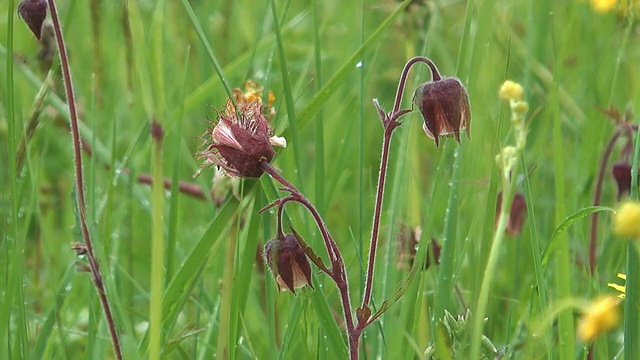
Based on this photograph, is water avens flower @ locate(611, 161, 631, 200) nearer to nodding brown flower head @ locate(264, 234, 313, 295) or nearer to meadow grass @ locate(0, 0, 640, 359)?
meadow grass @ locate(0, 0, 640, 359)

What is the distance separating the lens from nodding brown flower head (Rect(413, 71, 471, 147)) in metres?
1.29

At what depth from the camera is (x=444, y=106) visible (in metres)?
1.29

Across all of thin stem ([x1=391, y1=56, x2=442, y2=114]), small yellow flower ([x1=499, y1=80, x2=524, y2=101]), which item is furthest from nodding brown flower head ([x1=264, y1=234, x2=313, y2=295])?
small yellow flower ([x1=499, y1=80, x2=524, y2=101])

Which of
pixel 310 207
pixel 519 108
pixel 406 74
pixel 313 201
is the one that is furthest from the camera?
pixel 313 201

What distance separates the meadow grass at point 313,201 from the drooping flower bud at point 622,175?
66 mm

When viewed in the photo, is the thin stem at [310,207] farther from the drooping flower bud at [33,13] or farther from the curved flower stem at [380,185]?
the drooping flower bud at [33,13]

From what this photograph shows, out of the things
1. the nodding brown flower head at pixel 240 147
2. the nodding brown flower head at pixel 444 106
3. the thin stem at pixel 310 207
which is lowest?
the thin stem at pixel 310 207

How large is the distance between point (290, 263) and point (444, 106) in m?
0.30

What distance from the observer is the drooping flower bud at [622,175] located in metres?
1.95

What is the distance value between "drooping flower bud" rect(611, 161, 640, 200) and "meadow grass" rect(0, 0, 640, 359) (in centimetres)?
7

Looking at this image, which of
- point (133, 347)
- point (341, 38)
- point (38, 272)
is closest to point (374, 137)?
point (341, 38)

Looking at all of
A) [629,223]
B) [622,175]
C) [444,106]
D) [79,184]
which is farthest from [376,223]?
[622,175]

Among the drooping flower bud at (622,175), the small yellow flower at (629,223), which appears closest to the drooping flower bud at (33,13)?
the small yellow flower at (629,223)

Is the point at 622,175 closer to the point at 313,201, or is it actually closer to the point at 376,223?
the point at 313,201
